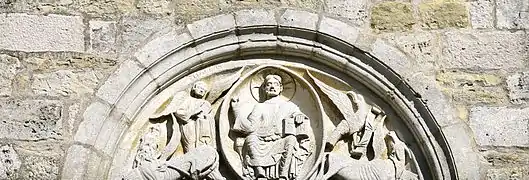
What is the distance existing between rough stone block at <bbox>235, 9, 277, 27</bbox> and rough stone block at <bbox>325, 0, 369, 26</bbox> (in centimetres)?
28

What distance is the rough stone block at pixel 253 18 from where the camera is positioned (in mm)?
5039

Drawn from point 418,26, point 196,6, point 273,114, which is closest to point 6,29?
point 196,6

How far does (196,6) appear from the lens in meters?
5.09

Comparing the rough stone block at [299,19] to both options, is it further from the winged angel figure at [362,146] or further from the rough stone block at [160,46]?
the rough stone block at [160,46]

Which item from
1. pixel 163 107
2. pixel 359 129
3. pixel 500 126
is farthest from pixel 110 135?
pixel 500 126

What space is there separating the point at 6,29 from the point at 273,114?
4.40ft

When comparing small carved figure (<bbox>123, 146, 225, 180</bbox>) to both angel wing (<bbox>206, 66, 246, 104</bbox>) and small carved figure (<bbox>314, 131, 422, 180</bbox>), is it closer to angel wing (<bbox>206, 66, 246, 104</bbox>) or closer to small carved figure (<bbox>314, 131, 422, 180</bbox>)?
angel wing (<bbox>206, 66, 246, 104</bbox>)

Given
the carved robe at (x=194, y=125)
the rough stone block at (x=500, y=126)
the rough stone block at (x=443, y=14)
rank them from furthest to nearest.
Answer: the rough stone block at (x=443, y=14) < the carved robe at (x=194, y=125) < the rough stone block at (x=500, y=126)

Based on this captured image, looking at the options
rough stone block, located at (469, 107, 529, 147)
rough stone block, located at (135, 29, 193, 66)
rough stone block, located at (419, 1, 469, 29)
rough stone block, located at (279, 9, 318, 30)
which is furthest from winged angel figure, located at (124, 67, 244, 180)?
rough stone block, located at (469, 107, 529, 147)

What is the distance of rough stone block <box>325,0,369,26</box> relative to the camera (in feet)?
16.7

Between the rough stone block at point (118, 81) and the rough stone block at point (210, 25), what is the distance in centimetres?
32

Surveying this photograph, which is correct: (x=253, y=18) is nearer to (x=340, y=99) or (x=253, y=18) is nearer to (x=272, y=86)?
(x=272, y=86)

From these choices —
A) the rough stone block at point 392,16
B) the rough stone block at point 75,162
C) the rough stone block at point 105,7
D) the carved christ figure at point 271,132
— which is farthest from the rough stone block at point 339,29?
the rough stone block at point 75,162

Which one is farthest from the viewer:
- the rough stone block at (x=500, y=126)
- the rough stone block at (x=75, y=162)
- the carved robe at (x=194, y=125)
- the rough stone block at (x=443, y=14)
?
the rough stone block at (x=443, y=14)
